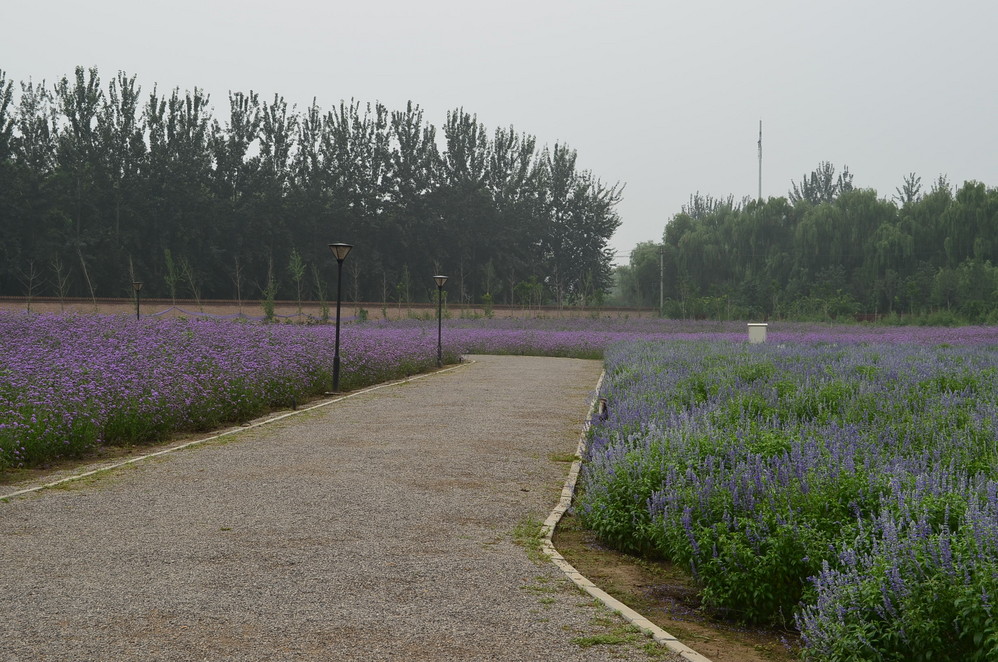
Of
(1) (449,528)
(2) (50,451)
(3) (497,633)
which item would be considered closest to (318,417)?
(2) (50,451)

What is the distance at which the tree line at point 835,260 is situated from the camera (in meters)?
47.5

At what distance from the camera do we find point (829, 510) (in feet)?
14.9

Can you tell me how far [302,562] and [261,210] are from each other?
52290 millimetres

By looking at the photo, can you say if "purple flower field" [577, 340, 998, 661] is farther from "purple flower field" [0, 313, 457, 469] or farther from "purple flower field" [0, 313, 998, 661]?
"purple flower field" [0, 313, 457, 469]

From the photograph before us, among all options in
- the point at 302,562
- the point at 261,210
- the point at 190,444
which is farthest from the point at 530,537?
the point at 261,210

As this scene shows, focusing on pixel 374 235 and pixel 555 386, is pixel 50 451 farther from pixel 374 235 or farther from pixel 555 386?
pixel 374 235

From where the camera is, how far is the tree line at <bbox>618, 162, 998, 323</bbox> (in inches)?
1870

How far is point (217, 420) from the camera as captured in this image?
1134cm

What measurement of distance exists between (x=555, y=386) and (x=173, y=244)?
1574 inches

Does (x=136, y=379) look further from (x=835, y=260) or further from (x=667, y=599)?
(x=835, y=260)

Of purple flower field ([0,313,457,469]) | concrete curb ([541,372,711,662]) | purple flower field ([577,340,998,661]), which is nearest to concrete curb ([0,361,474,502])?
purple flower field ([0,313,457,469])

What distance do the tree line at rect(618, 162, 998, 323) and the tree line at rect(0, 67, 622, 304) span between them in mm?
7891

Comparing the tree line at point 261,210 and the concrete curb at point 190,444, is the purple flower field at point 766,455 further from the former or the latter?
the tree line at point 261,210

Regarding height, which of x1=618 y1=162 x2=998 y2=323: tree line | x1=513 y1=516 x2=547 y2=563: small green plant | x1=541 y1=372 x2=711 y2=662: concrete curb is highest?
x1=618 y1=162 x2=998 y2=323: tree line
